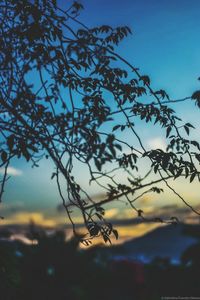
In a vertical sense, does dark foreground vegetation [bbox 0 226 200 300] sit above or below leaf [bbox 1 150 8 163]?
below

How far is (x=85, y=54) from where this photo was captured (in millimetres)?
5426

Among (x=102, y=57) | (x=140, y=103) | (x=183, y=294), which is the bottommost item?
(x=183, y=294)

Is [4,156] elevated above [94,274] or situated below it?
above

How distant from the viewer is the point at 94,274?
15.2m

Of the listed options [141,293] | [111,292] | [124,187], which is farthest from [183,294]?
[124,187]

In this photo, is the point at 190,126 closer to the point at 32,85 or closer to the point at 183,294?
the point at 32,85

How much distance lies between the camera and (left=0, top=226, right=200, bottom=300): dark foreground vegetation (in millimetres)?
13117

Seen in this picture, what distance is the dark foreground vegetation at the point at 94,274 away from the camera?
13.1 meters

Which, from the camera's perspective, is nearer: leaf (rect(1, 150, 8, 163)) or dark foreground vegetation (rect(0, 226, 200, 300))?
leaf (rect(1, 150, 8, 163))

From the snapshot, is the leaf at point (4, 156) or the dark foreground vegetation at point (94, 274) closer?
the leaf at point (4, 156)

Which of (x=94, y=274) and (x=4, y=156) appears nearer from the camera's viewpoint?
(x=4, y=156)

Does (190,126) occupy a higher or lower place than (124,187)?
higher

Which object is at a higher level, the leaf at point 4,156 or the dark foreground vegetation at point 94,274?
Answer: the leaf at point 4,156

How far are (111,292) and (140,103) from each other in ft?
38.3
